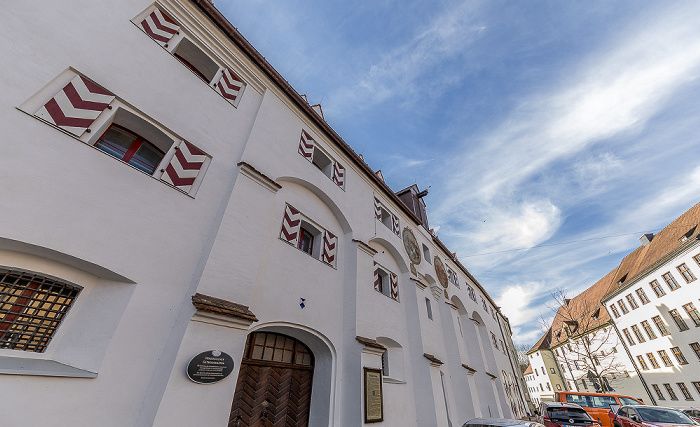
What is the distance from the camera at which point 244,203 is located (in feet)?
20.6

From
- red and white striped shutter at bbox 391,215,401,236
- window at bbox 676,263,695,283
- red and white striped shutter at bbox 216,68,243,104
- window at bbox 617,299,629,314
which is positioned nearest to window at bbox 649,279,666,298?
window at bbox 676,263,695,283

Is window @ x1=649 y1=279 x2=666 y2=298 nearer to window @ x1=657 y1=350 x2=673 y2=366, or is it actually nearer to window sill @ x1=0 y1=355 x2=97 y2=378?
window @ x1=657 y1=350 x2=673 y2=366

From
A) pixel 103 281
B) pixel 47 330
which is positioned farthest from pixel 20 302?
pixel 103 281

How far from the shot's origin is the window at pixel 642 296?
27.8 meters

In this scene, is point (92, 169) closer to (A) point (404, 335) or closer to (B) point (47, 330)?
(B) point (47, 330)

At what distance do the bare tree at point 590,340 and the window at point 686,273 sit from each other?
370 inches

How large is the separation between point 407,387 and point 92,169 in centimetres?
1038

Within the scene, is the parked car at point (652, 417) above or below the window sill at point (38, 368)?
below

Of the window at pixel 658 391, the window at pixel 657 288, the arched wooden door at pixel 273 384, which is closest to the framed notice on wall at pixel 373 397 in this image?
the arched wooden door at pixel 273 384

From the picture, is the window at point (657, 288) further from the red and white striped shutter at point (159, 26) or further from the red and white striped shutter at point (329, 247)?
the red and white striped shutter at point (159, 26)

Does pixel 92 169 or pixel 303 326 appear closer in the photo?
pixel 92 169

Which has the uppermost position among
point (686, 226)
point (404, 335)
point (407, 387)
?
point (686, 226)

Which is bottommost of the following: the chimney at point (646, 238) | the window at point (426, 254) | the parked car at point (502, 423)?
the parked car at point (502, 423)

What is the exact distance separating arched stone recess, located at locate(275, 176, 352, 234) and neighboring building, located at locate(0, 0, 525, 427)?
0.26 ft
